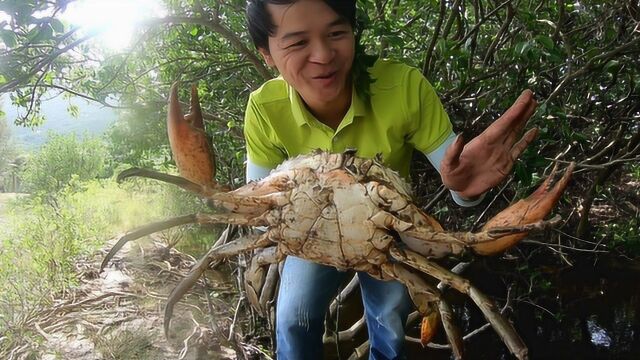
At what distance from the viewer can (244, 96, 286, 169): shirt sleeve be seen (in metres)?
1.88

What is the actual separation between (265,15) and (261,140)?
1.51ft

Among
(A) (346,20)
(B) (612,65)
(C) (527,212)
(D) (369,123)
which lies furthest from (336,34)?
(B) (612,65)

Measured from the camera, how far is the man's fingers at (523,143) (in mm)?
1270

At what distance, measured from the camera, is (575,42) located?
9.82ft

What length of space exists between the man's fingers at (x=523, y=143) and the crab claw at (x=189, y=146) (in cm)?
80

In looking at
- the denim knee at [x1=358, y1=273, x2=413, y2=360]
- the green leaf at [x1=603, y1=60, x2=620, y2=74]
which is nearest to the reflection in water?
the green leaf at [x1=603, y1=60, x2=620, y2=74]

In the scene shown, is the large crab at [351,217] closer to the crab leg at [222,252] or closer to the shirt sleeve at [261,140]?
the crab leg at [222,252]

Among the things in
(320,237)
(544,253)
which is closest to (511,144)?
(320,237)

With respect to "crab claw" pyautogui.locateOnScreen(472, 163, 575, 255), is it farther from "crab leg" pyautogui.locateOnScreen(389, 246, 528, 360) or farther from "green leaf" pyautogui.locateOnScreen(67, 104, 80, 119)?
"green leaf" pyautogui.locateOnScreen(67, 104, 80, 119)

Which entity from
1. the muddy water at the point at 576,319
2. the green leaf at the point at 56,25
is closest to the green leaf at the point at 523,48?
the green leaf at the point at 56,25

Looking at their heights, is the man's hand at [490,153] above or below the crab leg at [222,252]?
above

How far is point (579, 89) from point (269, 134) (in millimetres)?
2077

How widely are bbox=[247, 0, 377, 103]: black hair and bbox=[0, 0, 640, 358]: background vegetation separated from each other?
347 millimetres

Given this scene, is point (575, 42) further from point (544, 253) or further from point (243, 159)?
point (544, 253)
